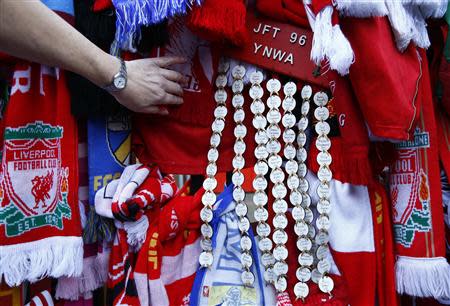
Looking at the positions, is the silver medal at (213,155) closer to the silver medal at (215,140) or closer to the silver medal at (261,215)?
the silver medal at (215,140)

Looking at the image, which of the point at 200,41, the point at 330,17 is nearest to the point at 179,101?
the point at 200,41

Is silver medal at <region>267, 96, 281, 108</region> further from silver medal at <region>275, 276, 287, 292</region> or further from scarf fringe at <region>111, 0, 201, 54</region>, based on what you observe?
silver medal at <region>275, 276, 287, 292</region>

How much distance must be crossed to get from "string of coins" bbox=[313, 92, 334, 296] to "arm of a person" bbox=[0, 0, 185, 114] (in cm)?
30

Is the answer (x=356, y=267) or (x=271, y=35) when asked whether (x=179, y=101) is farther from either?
(x=356, y=267)

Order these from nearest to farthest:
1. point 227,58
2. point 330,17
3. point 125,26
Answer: point 330,17 < point 125,26 < point 227,58

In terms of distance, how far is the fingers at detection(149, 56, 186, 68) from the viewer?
3.18 feet

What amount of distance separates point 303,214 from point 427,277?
253 mm

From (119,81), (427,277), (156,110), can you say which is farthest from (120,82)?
(427,277)

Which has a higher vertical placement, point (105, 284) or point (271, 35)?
point (271, 35)

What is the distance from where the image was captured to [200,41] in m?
1.01

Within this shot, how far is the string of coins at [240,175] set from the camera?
0.95m

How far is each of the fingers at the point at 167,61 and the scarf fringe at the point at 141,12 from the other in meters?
0.07

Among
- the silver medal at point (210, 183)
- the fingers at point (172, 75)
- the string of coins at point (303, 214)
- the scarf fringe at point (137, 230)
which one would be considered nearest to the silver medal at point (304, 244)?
the string of coins at point (303, 214)

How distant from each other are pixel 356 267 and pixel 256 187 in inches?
9.8
